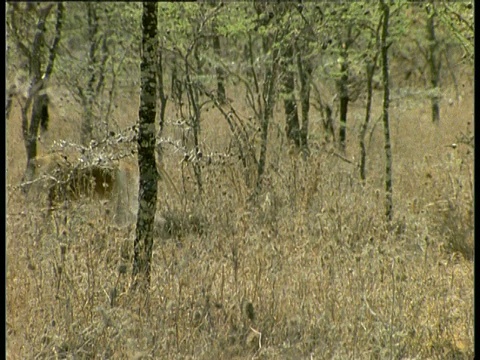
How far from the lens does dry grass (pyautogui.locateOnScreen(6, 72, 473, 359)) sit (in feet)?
10.2

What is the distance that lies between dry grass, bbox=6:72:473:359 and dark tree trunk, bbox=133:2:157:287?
0.19m

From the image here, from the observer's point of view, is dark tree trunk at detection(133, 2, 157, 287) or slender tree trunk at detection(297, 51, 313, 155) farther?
slender tree trunk at detection(297, 51, 313, 155)

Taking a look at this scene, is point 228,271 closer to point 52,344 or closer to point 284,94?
point 52,344

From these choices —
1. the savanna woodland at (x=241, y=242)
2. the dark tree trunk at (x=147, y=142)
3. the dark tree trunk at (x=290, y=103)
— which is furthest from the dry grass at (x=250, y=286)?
the dark tree trunk at (x=290, y=103)

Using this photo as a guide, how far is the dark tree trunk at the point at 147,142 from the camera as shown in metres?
3.77

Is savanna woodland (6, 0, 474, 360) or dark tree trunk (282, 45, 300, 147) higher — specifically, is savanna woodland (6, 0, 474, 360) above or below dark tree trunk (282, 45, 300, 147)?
below

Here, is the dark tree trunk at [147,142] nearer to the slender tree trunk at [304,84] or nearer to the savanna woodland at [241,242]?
the savanna woodland at [241,242]

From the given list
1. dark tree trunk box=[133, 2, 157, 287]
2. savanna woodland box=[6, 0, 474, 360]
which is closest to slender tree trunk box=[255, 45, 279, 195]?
savanna woodland box=[6, 0, 474, 360]

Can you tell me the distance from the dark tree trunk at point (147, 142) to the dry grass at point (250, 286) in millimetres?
192

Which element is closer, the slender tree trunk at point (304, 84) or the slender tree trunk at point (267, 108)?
the slender tree trunk at point (267, 108)

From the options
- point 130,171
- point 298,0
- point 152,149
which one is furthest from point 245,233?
point 298,0

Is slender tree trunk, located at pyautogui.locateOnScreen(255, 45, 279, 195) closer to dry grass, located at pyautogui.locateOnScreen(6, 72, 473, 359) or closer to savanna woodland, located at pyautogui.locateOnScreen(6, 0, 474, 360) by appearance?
savanna woodland, located at pyautogui.locateOnScreen(6, 0, 474, 360)

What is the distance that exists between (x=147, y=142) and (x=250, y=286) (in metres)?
1.19

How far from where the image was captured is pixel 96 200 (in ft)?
17.9
